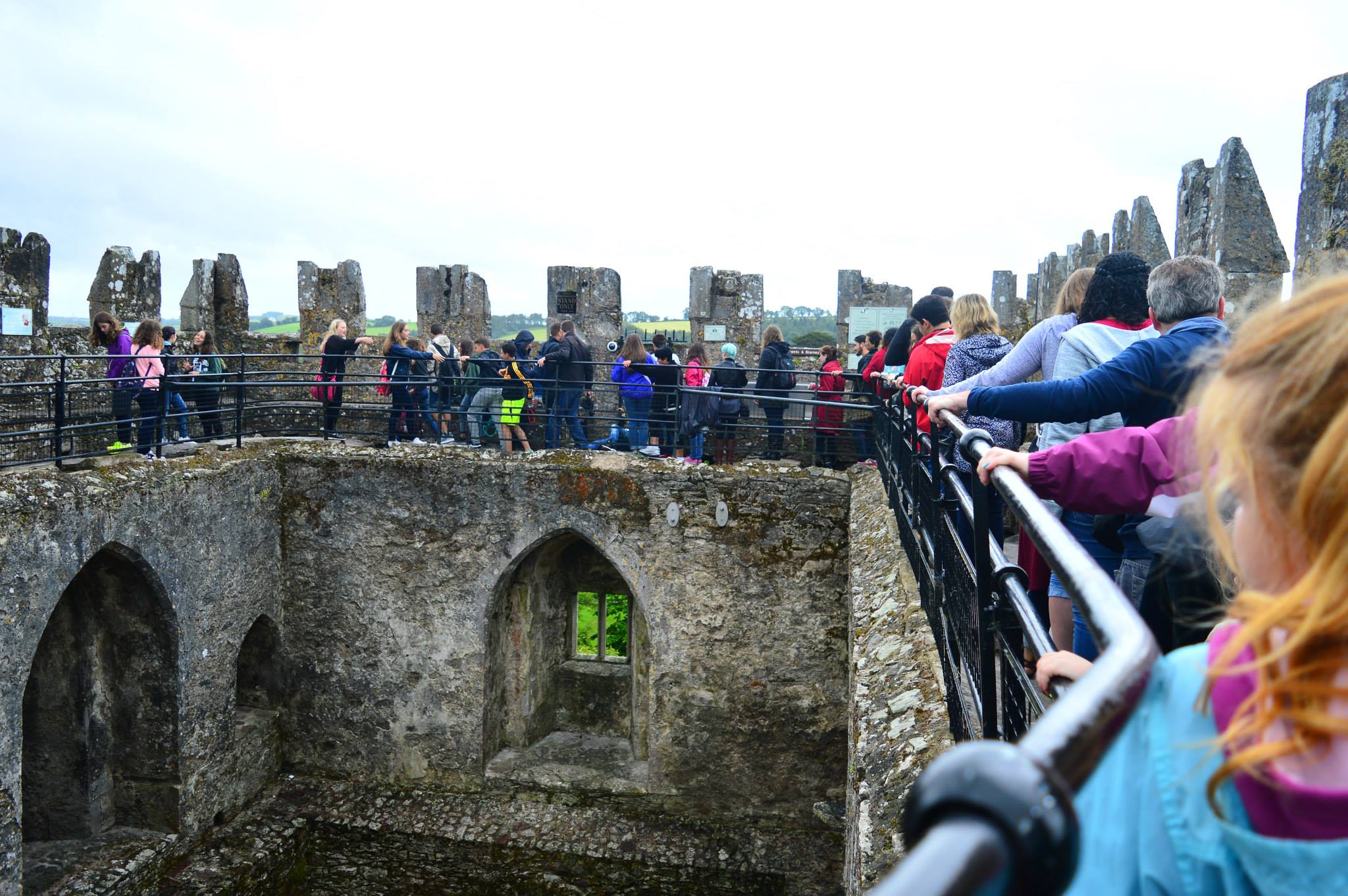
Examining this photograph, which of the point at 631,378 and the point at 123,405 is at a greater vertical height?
the point at 631,378

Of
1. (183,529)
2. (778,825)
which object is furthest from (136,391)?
(778,825)

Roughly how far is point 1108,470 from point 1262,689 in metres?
1.48

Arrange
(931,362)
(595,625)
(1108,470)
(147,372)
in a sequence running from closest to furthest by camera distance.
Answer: (1108,470)
(931,362)
(147,372)
(595,625)

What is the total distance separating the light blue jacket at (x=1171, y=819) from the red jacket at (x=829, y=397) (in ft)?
26.0

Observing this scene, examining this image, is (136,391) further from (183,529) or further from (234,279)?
(234,279)

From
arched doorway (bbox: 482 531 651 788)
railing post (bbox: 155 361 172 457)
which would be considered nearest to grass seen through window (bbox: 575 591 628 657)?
arched doorway (bbox: 482 531 651 788)

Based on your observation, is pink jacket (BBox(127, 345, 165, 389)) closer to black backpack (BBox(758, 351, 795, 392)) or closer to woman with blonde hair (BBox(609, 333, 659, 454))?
woman with blonde hair (BBox(609, 333, 659, 454))

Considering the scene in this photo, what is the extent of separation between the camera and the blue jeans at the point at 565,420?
10.7m

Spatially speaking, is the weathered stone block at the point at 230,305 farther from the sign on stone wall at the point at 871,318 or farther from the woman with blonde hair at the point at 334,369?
the sign on stone wall at the point at 871,318

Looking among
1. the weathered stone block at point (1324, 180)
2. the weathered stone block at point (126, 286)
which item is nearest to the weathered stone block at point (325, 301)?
the weathered stone block at point (126, 286)

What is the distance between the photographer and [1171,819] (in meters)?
0.83

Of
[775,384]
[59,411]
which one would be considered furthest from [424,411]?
[775,384]

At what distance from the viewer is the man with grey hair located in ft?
9.66

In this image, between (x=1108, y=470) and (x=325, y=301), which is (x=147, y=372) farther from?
(x=1108, y=470)
